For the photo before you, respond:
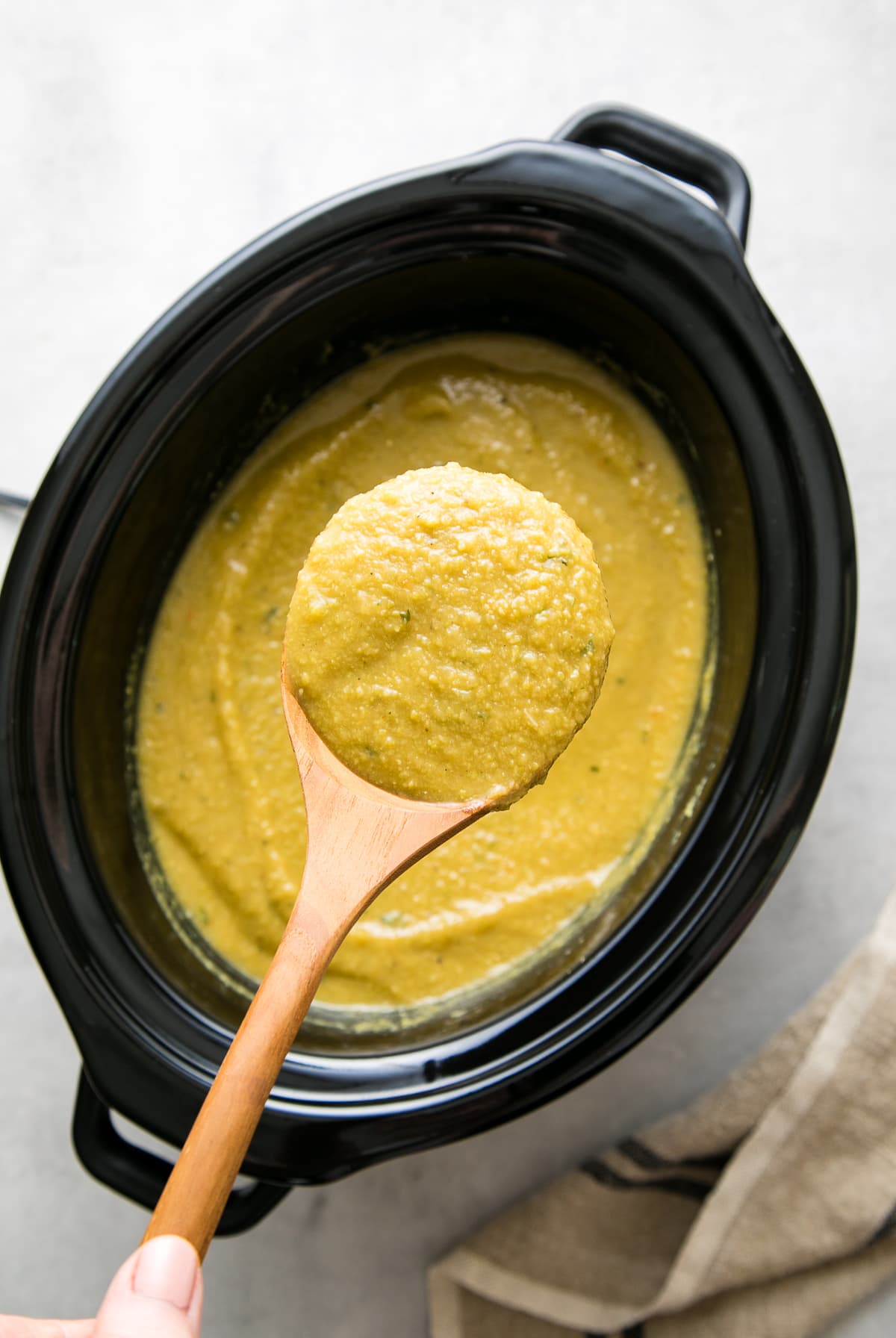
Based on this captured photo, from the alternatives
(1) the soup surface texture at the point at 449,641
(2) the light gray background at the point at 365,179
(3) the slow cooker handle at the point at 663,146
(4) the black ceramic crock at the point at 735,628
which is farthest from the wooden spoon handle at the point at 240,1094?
(3) the slow cooker handle at the point at 663,146

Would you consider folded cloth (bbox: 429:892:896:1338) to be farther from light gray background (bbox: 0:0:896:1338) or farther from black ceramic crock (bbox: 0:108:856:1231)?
black ceramic crock (bbox: 0:108:856:1231)

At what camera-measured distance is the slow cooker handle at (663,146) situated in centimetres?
131

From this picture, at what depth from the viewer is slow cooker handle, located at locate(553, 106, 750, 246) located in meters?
1.31

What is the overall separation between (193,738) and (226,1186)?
71cm

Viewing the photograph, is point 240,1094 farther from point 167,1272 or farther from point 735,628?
point 735,628

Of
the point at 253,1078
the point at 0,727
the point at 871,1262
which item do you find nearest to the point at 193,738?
the point at 0,727

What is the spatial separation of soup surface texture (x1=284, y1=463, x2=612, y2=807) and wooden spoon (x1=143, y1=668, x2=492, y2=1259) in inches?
1.2

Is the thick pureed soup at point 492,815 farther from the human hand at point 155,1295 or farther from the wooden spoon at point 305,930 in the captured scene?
the human hand at point 155,1295

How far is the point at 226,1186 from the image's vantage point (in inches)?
36.9

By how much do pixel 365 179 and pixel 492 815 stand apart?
1.00 metres

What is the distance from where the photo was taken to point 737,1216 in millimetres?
1548

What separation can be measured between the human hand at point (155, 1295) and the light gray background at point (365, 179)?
2.68 ft

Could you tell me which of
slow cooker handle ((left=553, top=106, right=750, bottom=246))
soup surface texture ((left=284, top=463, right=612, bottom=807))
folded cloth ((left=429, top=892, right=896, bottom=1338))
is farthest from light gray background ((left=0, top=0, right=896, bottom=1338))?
soup surface texture ((left=284, top=463, right=612, bottom=807))

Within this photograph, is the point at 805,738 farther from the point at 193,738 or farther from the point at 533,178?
the point at 193,738
